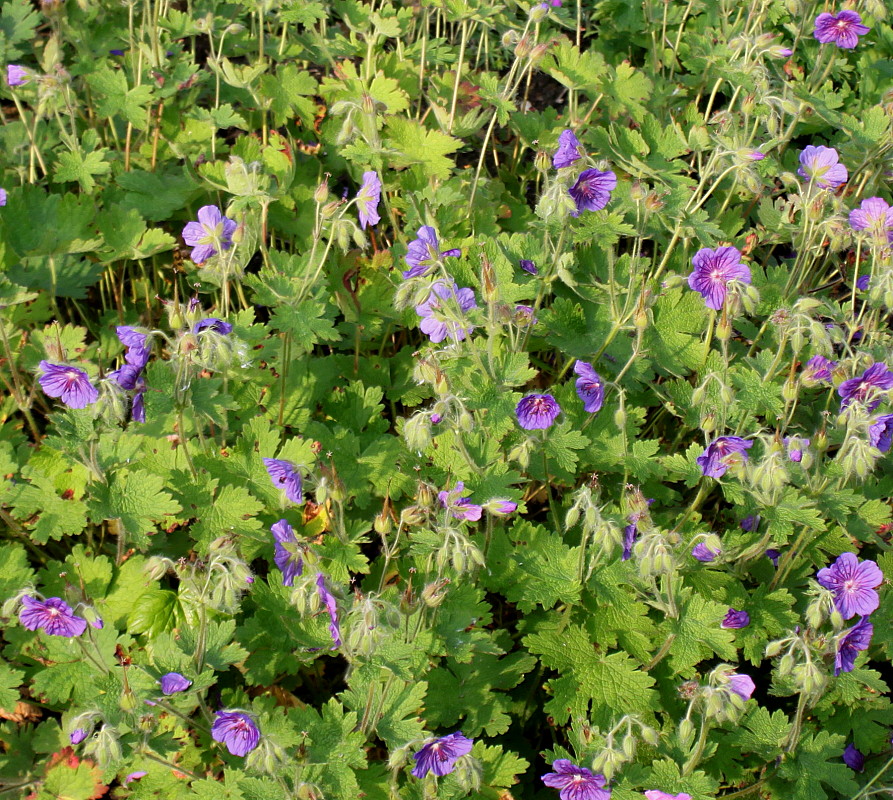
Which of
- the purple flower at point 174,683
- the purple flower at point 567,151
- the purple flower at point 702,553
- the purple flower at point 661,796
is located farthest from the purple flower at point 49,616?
the purple flower at point 567,151

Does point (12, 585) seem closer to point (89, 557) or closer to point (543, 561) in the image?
point (89, 557)

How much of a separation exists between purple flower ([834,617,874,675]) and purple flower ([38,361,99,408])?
2.17 meters

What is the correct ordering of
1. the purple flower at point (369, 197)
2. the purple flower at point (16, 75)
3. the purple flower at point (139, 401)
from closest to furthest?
the purple flower at point (139, 401) → the purple flower at point (369, 197) → the purple flower at point (16, 75)

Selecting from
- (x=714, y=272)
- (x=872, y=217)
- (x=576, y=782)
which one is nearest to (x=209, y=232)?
(x=714, y=272)

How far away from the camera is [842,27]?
3.78 meters

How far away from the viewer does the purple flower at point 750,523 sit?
9.52 ft

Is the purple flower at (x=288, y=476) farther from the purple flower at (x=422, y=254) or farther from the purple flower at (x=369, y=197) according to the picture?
the purple flower at (x=369, y=197)

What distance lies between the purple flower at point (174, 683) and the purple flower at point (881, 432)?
1997 mm

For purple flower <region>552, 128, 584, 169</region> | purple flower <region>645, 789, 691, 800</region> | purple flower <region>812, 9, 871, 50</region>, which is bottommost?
purple flower <region>645, 789, 691, 800</region>

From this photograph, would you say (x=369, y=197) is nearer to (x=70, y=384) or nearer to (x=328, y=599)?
(x=70, y=384)

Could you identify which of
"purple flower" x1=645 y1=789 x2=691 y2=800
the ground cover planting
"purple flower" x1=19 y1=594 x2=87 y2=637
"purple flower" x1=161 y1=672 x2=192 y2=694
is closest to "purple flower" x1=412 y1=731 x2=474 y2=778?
the ground cover planting

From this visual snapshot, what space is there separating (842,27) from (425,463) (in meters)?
2.66

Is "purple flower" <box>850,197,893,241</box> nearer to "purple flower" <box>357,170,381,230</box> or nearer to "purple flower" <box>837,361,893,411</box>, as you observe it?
"purple flower" <box>837,361,893,411</box>

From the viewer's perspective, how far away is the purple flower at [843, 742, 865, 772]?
2.81 meters
